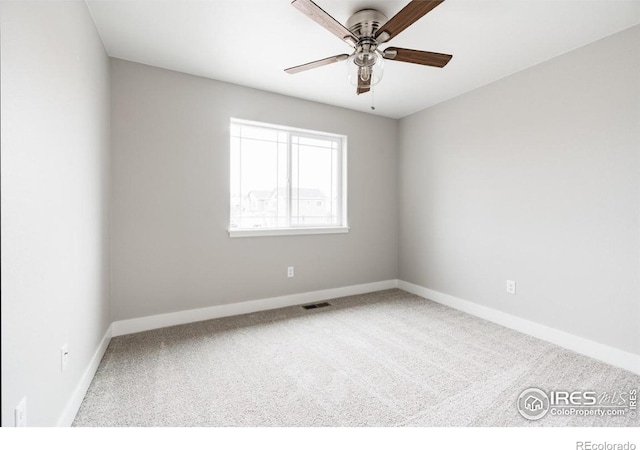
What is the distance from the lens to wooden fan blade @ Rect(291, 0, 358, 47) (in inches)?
58.9

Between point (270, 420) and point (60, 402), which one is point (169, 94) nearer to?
point (60, 402)

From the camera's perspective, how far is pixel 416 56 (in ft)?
6.47

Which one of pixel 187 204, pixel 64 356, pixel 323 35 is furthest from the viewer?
pixel 187 204

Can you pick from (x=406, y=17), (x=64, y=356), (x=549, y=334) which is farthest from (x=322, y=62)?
(x=549, y=334)

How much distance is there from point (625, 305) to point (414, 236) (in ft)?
6.91

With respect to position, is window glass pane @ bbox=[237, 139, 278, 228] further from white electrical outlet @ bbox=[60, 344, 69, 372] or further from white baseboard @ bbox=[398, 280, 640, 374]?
white baseboard @ bbox=[398, 280, 640, 374]

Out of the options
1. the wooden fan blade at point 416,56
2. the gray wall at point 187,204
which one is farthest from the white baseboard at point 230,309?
the wooden fan blade at point 416,56

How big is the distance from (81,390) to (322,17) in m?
2.53

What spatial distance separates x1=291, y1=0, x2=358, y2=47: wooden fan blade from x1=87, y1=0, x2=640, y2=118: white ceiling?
24 centimetres

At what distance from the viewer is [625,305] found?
2.10 meters

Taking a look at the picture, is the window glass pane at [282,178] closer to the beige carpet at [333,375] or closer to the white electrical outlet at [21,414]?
the beige carpet at [333,375]

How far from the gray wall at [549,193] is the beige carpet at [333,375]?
0.43 meters

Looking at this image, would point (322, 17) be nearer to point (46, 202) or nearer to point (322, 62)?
point (322, 62)

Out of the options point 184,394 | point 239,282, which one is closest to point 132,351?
point 184,394
